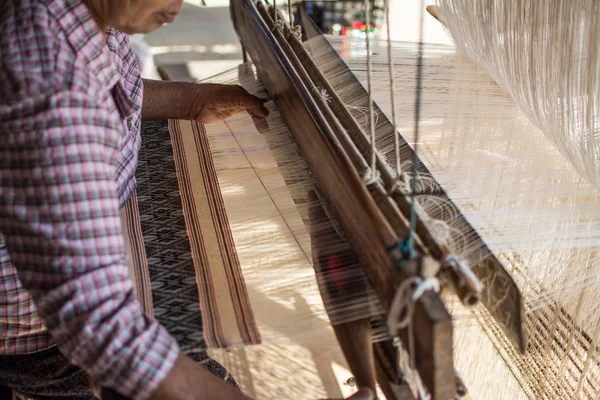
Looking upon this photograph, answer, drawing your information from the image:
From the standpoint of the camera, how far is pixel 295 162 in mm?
1471

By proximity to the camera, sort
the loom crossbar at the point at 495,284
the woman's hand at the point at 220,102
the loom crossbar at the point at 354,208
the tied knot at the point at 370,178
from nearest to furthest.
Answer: the loom crossbar at the point at 354,208 → the loom crossbar at the point at 495,284 → the tied knot at the point at 370,178 → the woman's hand at the point at 220,102

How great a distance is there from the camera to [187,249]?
4.21 ft

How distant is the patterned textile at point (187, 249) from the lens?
3.50 ft

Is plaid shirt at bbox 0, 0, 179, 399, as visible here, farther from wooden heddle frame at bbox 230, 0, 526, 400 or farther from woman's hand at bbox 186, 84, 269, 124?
woman's hand at bbox 186, 84, 269, 124

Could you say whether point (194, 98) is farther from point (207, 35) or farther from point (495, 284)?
point (207, 35)

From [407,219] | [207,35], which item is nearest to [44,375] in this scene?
[407,219]

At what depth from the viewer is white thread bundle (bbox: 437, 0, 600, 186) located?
1.29 meters

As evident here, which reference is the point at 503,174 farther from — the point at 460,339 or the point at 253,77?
the point at 253,77


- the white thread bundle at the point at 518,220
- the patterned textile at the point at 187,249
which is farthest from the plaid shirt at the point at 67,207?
the white thread bundle at the point at 518,220

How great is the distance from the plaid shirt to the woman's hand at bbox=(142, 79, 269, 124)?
82 centimetres

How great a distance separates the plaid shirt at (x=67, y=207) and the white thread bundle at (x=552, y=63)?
3.16ft

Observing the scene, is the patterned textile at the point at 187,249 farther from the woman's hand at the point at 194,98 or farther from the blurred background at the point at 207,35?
the blurred background at the point at 207,35

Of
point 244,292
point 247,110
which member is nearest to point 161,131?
point 247,110

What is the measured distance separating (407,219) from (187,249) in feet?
1.67
